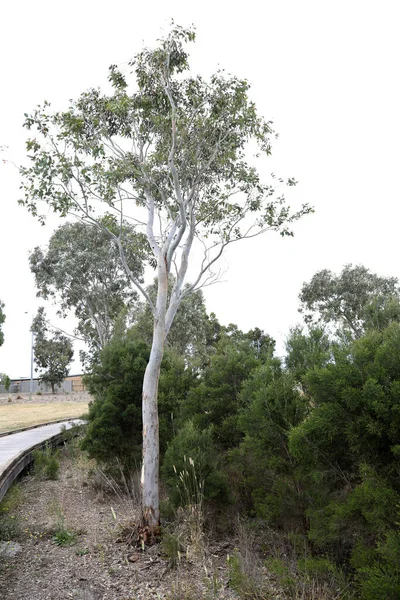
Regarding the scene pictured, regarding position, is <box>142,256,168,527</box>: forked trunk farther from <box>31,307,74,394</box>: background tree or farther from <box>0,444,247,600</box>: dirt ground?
<box>31,307,74,394</box>: background tree

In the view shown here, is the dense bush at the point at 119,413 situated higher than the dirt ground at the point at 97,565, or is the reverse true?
the dense bush at the point at 119,413

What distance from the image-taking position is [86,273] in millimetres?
31516

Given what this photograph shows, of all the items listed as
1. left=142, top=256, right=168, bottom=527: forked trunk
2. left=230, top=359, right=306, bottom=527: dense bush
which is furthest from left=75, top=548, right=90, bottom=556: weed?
left=230, top=359, right=306, bottom=527: dense bush

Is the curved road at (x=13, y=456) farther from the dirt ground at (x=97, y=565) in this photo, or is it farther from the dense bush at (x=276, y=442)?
the dense bush at (x=276, y=442)

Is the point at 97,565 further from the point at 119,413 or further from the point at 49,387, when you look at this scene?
the point at 49,387

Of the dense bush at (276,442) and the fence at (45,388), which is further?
the fence at (45,388)

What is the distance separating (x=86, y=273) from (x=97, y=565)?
2525 centimetres

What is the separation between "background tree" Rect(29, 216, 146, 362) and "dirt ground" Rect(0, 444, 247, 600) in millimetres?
20586

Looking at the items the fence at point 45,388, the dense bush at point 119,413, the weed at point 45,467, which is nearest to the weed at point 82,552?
the dense bush at point 119,413

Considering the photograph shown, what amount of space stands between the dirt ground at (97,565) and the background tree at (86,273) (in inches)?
810

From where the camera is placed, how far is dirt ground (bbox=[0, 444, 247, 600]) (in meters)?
6.45

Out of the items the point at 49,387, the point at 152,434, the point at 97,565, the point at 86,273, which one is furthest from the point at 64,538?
the point at 49,387

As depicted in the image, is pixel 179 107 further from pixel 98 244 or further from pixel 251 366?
pixel 98 244

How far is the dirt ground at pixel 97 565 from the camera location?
21.2ft
